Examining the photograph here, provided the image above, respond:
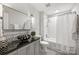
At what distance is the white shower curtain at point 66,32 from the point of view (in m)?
2.18

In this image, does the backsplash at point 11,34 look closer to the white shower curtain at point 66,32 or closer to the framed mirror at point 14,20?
the framed mirror at point 14,20

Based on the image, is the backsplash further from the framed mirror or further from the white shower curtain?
the white shower curtain

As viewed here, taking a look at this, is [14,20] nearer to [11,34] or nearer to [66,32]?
[11,34]

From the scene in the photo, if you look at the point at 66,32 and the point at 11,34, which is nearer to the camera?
the point at 11,34

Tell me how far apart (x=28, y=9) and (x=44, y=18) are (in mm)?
593

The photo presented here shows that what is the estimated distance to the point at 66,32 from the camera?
2.28m

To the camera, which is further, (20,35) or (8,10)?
(20,35)

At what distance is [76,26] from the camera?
2072 mm

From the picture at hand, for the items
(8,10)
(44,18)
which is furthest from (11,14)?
(44,18)

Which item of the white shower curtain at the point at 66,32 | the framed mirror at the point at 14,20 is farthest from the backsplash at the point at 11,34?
the white shower curtain at the point at 66,32

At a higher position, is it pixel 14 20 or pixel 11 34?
pixel 14 20

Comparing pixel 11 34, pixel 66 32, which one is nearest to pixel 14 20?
pixel 11 34

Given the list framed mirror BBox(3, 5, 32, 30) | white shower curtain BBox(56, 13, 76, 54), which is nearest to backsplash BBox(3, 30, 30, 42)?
framed mirror BBox(3, 5, 32, 30)

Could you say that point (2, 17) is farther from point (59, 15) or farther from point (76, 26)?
point (76, 26)
